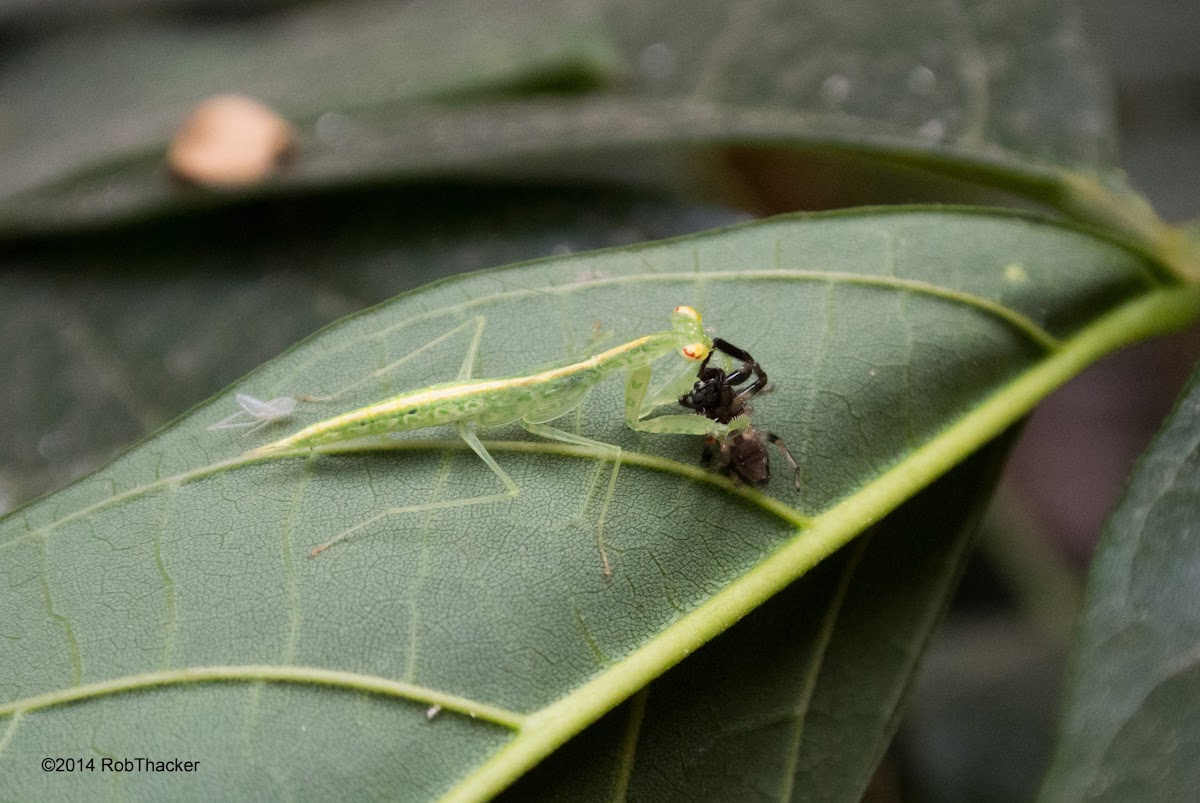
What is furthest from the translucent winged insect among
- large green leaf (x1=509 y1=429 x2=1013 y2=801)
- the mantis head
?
large green leaf (x1=509 y1=429 x2=1013 y2=801)

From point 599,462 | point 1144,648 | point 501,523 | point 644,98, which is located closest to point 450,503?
point 501,523

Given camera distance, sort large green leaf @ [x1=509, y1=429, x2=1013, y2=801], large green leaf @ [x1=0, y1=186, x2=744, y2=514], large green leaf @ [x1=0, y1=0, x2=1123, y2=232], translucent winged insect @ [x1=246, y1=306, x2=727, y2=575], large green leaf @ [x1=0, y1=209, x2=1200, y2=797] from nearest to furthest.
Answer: large green leaf @ [x1=0, y1=209, x2=1200, y2=797] < large green leaf @ [x1=509, y1=429, x2=1013, y2=801] < translucent winged insect @ [x1=246, y1=306, x2=727, y2=575] < large green leaf @ [x1=0, y1=0, x2=1123, y2=232] < large green leaf @ [x1=0, y1=186, x2=744, y2=514]

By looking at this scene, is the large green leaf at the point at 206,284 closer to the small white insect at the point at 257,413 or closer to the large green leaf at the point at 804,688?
the small white insect at the point at 257,413

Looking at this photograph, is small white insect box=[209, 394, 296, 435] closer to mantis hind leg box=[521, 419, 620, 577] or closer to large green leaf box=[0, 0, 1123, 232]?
mantis hind leg box=[521, 419, 620, 577]

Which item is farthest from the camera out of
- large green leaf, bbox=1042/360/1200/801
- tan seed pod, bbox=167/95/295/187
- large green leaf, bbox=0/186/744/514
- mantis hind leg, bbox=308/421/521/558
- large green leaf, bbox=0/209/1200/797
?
tan seed pod, bbox=167/95/295/187

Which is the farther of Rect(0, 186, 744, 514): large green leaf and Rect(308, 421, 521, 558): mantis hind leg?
Rect(0, 186, 744, 514): large green leaf

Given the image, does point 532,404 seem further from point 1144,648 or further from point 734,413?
point 1144,648
